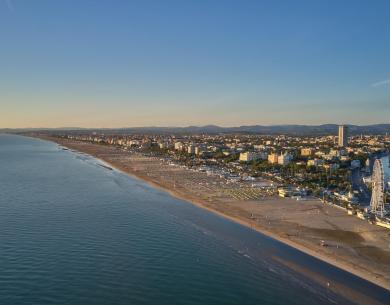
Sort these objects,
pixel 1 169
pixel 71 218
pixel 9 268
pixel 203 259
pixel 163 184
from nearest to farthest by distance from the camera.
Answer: pixel 9 268, pixel 203 259, pixel 71 218, pixel 163 184, pixel 1 169

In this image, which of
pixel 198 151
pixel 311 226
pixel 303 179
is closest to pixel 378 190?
pixel 311 226

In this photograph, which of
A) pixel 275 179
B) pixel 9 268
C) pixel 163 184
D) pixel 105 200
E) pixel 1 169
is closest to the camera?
pixel 9 268

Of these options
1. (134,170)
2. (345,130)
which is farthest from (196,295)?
(345,130)

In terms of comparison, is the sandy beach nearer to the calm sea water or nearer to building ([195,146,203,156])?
the calm sea water

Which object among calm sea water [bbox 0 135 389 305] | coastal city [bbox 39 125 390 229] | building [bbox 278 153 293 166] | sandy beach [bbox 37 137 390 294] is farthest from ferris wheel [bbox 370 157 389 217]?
building [bbox 278 153 293 166]

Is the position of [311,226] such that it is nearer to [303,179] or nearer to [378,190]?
[378,190]

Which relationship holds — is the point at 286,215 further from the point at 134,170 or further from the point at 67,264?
the point at 134,170
